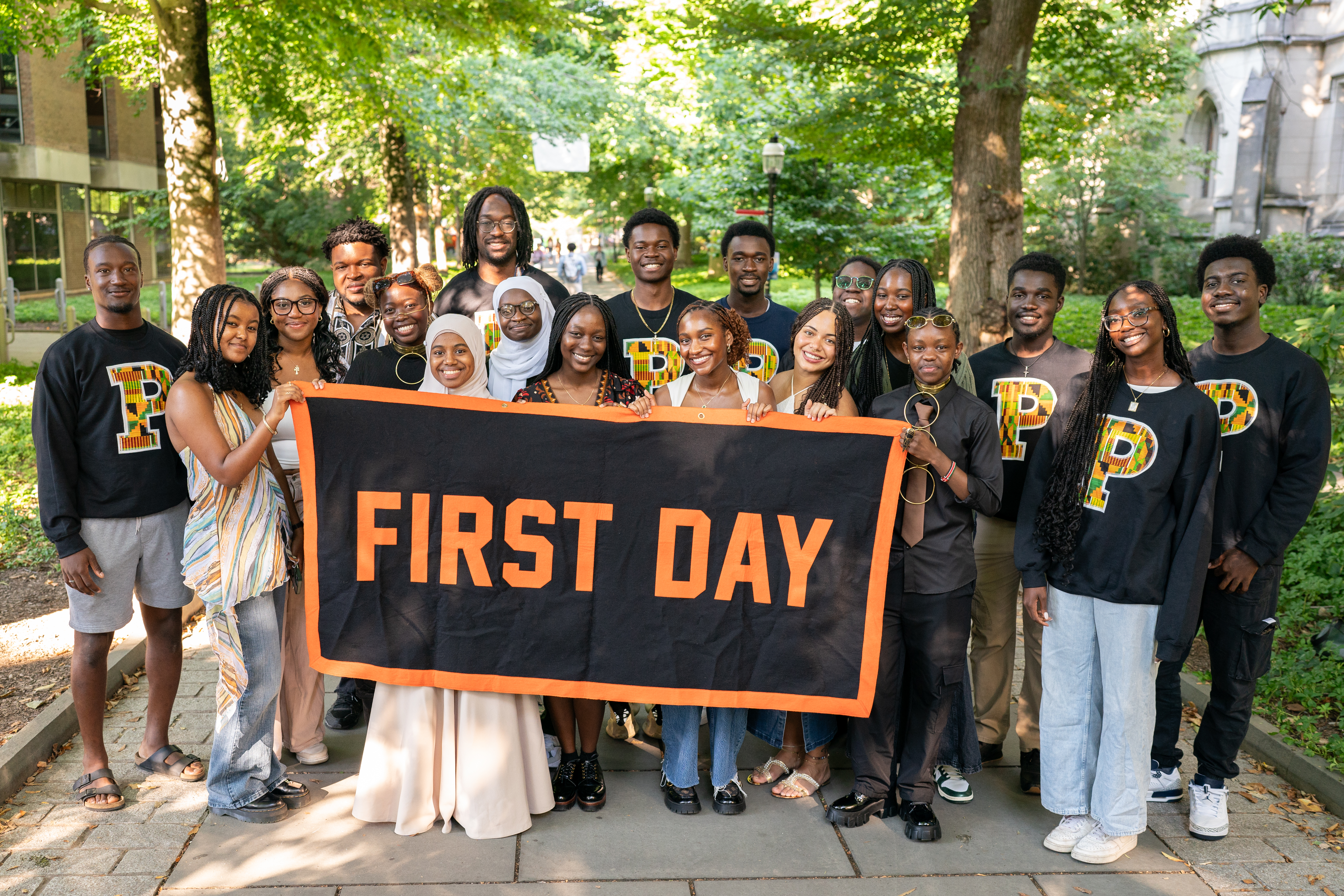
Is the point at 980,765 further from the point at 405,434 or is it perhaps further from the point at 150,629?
the point at 150,629

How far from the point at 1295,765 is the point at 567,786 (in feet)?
10.7

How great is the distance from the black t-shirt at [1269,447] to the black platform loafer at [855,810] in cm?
166

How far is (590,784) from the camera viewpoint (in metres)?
4.16

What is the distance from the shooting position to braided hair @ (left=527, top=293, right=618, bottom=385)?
4.04 metres

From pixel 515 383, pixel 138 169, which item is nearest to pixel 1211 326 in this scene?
pixel 515 383

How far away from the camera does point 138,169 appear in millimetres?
33250

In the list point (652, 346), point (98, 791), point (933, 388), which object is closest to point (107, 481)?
point (98, 791)

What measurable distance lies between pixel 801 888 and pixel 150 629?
9.51 ft

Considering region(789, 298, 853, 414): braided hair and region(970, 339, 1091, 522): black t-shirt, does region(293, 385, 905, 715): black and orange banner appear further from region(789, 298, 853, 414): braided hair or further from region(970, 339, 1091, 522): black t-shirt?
region(970, 339, 1091, 522): black t-shirt

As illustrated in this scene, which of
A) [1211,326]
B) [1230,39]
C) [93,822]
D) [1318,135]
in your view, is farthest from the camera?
[1230,39]

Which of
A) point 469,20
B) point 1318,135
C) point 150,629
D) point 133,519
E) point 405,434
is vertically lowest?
point 150,629

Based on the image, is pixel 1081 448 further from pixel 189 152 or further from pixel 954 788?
pixel 189 152

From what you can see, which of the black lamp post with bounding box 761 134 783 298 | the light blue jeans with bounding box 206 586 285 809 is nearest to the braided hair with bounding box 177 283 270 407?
the light blue jeans with bounding box 206 586 285 809

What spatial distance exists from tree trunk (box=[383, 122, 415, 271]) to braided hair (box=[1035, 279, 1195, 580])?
16645 millimetres
